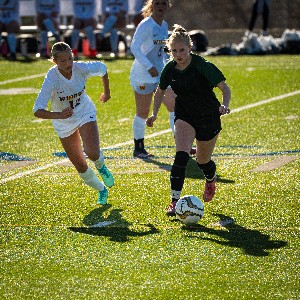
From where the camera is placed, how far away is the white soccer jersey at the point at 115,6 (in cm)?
2594

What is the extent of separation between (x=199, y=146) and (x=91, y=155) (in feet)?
3.75

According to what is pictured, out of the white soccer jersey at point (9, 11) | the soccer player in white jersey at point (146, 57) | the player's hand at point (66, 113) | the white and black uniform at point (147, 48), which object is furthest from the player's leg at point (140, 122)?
the white soccer jersey at point (9, 11)

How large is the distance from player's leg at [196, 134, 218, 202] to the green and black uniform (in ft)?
0.24

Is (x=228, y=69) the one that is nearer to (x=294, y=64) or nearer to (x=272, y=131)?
(x=294, y=64)

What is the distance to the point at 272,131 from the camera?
43.4 feet

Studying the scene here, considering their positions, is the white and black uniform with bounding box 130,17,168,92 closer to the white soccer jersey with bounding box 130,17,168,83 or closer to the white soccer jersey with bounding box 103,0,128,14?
the white soccer jersey with bounding box 130,17,168,83

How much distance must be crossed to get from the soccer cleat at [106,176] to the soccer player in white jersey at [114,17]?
1655 cm

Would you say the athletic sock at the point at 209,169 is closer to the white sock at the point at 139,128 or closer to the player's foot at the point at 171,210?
the player's foot at the point at 171,210

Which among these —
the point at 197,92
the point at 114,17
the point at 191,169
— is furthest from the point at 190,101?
the point at 114,17

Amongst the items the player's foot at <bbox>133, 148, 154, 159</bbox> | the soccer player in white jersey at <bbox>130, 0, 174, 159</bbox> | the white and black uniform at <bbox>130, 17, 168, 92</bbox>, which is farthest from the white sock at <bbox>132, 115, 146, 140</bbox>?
the white and black uniform at <bbox>130, 17, 168, 92</bbox>

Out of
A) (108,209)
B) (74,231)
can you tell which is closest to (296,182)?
(108,209)

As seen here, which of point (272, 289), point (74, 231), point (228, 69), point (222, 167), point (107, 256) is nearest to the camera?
point (272, 289)

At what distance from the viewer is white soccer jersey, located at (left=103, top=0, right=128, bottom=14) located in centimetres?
2594

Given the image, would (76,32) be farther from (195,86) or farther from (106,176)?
(195,86)
